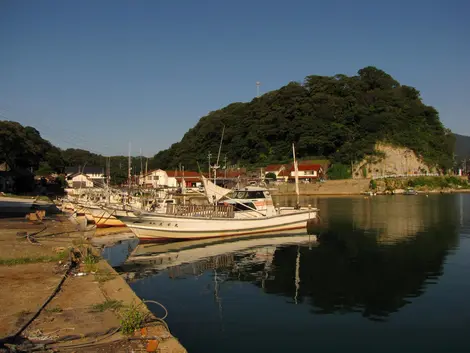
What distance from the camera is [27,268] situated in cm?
1503

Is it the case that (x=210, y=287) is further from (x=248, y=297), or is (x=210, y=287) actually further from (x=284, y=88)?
(x=284, y=88)

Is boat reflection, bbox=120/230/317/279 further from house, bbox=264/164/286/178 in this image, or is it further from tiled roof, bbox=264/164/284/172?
tiled roof, bbox=264/164/284/172

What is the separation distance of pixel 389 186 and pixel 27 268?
9375 cm

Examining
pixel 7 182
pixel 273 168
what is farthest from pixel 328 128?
pixel 7 182

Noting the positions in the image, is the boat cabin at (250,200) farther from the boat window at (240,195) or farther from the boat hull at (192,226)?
the boat hull at (192,226)

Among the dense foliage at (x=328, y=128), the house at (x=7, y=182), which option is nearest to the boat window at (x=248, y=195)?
the house at (x=7, y=182)

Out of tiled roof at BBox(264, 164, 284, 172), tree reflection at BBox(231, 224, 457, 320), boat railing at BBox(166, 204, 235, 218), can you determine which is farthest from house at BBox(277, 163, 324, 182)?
tree reflection at BBox(231, 224, 457, 320)

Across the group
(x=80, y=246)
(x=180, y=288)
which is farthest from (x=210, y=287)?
(x=80, y=246)

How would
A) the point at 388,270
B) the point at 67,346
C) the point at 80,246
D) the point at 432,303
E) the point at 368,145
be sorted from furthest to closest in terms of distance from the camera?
the point at 368,145 → the point at 388,270 → the point at 80,246 → the point at 432,303 → the point at 67,346

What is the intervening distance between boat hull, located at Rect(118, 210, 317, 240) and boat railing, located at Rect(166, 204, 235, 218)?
75cm

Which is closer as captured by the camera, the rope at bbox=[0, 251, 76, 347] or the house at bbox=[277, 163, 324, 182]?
the rope at bbox=[0, 251, 76, 347]

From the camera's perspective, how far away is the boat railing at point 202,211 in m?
28.0

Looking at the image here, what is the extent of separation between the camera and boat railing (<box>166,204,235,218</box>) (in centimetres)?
2805

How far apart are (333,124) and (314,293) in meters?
103
